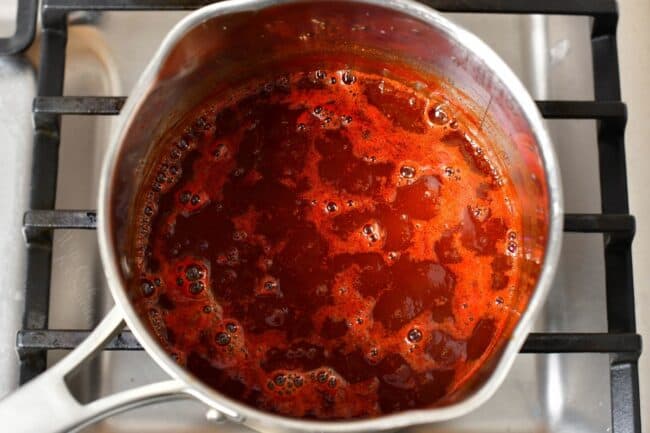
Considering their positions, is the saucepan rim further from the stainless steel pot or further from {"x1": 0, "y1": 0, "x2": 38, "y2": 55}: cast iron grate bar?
{"x1": 0, "y1": 0, "x2": 38, "y2": 55}: cast iron grate bar

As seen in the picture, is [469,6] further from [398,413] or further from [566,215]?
[398,413]

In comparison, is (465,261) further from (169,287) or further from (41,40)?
(41,40)

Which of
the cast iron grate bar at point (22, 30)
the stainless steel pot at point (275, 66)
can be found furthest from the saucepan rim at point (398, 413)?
the cast iron grate bar at point (22, 30)

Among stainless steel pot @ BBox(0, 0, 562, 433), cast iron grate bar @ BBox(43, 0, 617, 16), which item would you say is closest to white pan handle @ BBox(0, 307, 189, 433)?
stainless steel pot @ BBox(0, 0, 562, 433)

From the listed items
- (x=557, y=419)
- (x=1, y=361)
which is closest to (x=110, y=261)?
(x=1, y=361)

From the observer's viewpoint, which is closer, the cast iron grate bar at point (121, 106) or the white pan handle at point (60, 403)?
the white pan handle at point (60, 403)

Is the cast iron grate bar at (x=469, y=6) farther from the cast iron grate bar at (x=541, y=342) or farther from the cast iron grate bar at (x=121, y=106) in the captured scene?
the cast iron grate bar at (x=541, y=342)
